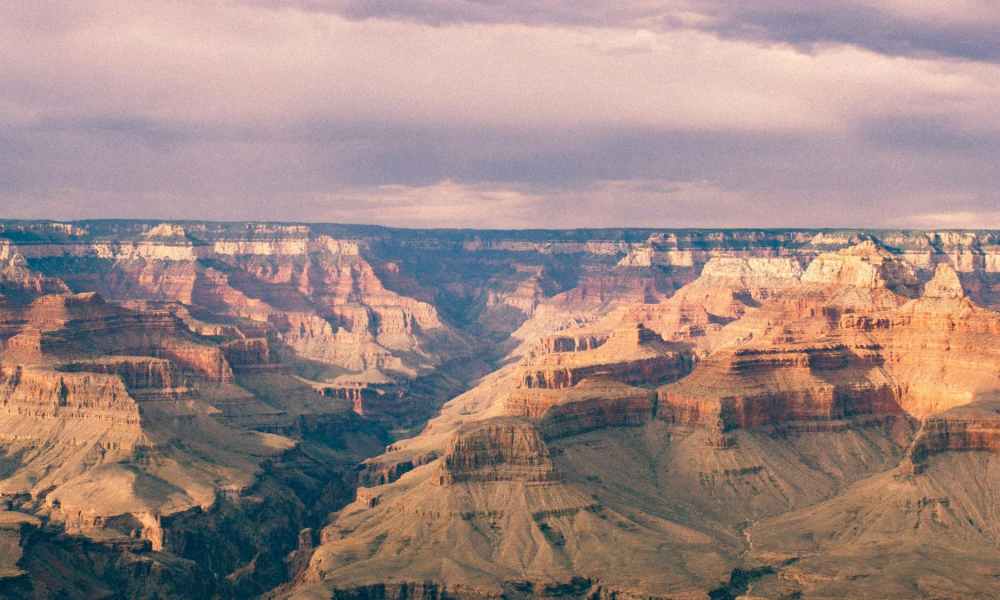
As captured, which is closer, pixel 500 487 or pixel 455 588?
pixel 455 588

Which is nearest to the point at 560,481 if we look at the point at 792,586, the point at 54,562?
the point at 792,586

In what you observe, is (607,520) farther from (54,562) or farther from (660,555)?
(54,562)

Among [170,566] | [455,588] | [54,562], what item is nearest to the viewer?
[455,588]

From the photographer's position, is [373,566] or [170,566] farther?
[170,566]

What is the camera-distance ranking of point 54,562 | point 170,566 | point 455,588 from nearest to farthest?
point 455,588
point 54,562
point 170,566

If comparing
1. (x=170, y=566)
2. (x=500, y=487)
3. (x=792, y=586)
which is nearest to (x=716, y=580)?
(x=792, y=586)

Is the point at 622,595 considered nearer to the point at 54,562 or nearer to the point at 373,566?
the point at 373,566

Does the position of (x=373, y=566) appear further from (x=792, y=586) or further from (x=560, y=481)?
(x=792, y=586)
